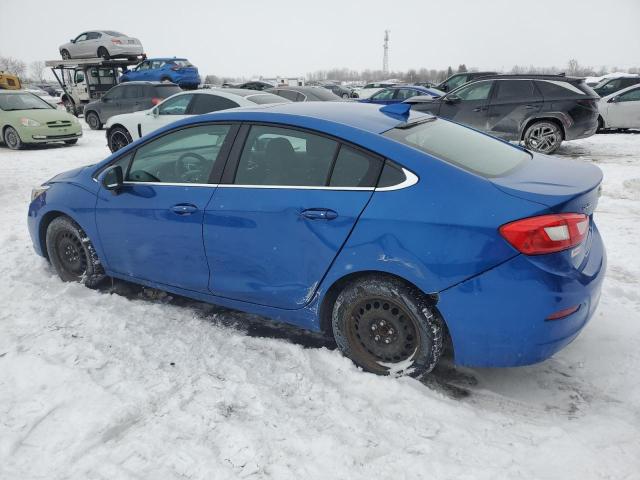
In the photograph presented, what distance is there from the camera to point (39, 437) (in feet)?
7.90

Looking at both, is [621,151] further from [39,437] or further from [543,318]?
[39,437]

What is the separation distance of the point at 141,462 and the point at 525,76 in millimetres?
10447

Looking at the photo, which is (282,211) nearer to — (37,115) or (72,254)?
(72,254)

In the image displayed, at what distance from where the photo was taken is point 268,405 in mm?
2650

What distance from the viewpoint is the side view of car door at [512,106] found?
993 centimetres

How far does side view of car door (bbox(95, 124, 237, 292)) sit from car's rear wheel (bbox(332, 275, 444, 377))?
1.05 metres

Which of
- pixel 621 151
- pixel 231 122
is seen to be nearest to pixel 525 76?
pixel 621 151

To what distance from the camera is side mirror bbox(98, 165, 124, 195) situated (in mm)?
3561

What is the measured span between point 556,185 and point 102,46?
2480 centimetres

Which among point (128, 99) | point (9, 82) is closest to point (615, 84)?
point (128, 99)

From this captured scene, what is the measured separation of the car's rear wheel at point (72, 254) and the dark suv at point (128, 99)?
11.3 metres

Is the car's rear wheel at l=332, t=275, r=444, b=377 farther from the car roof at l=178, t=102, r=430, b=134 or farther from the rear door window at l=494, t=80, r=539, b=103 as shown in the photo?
the rear door window at l=494, t=80, r=539, b=103

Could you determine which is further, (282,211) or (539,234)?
(282,211)

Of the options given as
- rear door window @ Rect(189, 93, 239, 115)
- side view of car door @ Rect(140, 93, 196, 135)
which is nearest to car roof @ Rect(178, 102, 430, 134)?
rear door window @ Rect(189, 93, 239, 115)
